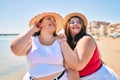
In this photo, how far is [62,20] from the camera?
4211 millimetres

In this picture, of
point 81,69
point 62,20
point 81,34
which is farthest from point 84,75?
point 62,20

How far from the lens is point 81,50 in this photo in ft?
12.5

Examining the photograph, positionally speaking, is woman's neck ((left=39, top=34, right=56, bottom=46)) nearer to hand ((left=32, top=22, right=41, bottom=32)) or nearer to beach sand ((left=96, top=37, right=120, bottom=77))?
hand ((left=32, top=22, right=41, bottom=32))

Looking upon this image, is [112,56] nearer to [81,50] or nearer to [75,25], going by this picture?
[75,25]

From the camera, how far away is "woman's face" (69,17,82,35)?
405 centimetres

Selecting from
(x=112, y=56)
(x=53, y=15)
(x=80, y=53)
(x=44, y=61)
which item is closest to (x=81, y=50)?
(x=80, y=53)

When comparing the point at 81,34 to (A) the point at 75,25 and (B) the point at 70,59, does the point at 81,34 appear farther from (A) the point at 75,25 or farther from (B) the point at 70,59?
(B) the point at 70,59

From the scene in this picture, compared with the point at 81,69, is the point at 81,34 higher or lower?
higher

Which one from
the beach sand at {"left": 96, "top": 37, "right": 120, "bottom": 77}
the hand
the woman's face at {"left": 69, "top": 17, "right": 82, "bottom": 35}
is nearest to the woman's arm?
the woman's face at {"left": 69, "top": 17, "right": 82, "bottom": 35}

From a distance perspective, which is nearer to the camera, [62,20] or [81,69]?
[81,69]

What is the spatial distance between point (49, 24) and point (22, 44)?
0.48 metres

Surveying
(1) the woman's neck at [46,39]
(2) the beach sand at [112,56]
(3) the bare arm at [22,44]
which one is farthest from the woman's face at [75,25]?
(2) the beach sand at [112,56]

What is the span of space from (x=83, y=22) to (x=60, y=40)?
1.50 feet

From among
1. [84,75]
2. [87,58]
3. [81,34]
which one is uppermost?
[81,34]
